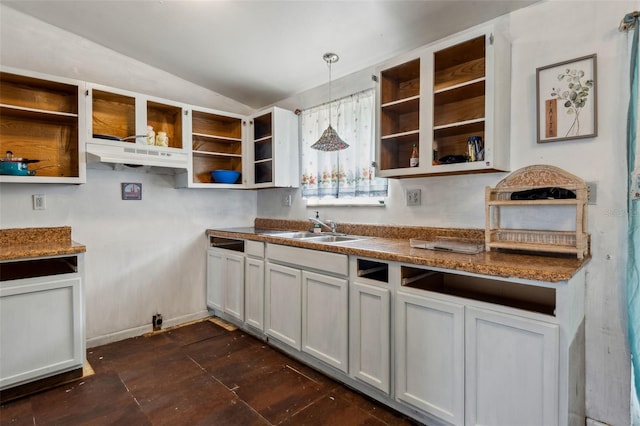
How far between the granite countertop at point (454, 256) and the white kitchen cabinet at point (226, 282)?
389 mm

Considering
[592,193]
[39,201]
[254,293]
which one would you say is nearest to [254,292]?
[254,293]

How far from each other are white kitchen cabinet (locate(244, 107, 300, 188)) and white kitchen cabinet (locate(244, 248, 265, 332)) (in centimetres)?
85

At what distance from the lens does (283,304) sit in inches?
99.8

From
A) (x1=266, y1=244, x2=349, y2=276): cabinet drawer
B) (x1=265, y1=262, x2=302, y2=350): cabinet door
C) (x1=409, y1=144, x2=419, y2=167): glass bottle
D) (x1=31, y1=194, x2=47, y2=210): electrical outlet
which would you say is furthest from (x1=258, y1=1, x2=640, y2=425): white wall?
(x1=31, y1=194, x2=47, y2=210): electrical outlet

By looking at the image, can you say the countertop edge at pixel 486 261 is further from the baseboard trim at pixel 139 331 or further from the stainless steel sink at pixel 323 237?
the baseboard trim at pixel 139 331

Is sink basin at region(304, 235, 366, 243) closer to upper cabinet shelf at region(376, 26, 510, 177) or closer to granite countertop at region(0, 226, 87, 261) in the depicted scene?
upper cabinet shelf at region(376, 26, 510, 177)

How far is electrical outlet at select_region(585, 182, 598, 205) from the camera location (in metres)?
1.72

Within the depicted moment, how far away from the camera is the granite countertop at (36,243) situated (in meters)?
2.05

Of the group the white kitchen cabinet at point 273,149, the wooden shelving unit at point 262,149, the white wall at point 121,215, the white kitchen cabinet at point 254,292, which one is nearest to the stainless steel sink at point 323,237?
the white kitchen cabinet at point 254,292

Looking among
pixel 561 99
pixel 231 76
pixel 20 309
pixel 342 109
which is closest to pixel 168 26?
pixel 231 76

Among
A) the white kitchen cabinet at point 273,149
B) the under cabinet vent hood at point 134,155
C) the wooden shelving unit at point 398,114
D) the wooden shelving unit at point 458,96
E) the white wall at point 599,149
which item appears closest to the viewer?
the white wall at point 599,149

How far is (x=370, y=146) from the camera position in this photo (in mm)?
2736

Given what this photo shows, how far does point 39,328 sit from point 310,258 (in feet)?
5.75

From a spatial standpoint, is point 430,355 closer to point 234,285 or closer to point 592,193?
point 592,193
